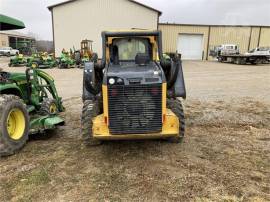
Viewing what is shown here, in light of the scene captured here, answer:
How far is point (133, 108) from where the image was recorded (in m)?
4.84

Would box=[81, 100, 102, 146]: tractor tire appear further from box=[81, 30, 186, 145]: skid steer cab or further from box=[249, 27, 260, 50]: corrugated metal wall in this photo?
box=[249, 27, 260, 50]: corrugated metal wall

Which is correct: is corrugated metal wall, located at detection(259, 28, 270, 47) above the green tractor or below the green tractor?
above

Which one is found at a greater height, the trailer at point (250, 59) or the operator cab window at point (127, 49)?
the operator cab window at point (127, 49)

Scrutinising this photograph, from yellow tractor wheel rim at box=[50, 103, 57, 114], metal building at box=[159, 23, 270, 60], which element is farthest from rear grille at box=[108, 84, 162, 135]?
metal building at box=[159, 23, 270, 60]

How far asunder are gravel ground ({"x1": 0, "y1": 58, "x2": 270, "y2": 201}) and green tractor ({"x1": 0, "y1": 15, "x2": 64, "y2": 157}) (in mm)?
284

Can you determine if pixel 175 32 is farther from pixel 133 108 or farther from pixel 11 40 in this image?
pixel 11 40

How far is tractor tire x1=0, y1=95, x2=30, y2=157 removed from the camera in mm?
4991

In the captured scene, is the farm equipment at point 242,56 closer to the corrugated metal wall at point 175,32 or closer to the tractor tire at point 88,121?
the corrugated metal wall at point 175,32

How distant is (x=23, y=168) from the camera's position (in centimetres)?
471

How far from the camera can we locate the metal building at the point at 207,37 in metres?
37.1

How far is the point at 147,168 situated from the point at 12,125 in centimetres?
265

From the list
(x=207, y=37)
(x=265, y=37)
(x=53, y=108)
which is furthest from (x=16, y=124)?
(x=265, y=37)

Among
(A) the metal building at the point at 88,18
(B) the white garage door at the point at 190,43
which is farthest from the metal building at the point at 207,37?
(A) the metal building at the point at 88,18

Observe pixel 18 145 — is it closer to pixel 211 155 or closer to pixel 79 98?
pixel 211 155
